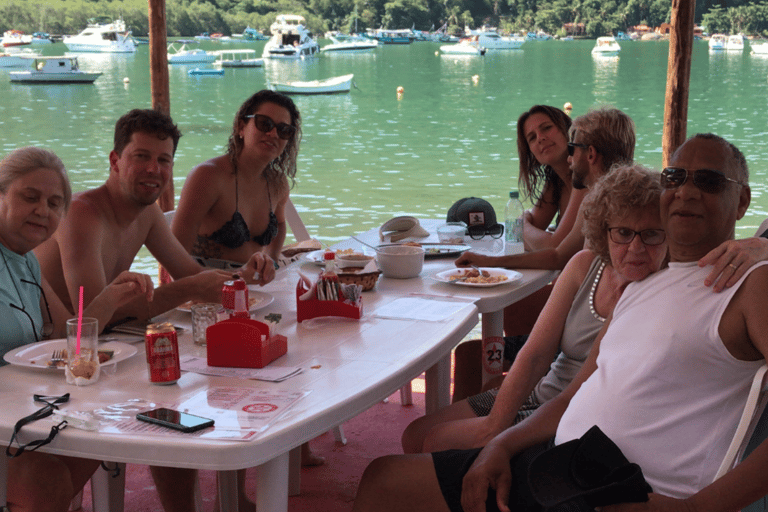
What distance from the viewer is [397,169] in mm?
20656

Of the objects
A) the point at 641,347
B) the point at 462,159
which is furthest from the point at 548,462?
the point at 462,159

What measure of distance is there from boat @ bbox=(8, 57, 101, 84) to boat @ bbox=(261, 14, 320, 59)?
48.2 ft

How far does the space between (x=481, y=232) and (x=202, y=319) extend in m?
1.68

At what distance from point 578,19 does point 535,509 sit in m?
59.6

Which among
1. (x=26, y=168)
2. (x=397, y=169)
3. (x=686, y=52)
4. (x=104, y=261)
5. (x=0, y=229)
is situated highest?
(x=686, y=52)

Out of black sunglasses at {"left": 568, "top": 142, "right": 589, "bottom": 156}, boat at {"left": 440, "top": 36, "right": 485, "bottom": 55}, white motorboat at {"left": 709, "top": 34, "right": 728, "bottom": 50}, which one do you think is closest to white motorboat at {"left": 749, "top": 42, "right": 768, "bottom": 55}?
white motorboat at {"left": 709, "top": 34, "right": 728, "bottom": 50}

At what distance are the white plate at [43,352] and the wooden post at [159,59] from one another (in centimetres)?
279

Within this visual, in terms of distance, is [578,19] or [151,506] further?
[578,19]

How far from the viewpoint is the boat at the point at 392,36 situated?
6400 centimetres

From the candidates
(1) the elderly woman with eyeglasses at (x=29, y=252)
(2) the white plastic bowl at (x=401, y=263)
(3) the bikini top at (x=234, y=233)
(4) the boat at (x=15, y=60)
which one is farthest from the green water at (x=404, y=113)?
(1) the elderly woman with eyeglasses at (x=29, y=252)

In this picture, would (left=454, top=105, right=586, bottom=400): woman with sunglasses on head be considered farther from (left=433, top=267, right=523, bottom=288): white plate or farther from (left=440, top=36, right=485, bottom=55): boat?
(left=440, top=36, right=485, bottom=55): boat

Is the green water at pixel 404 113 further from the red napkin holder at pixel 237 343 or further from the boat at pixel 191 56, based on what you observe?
the red napkin holder at pixel 237 343

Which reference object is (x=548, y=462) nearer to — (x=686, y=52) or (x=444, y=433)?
(x=444, y=433)

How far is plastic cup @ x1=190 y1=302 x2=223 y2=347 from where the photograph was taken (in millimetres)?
1808
